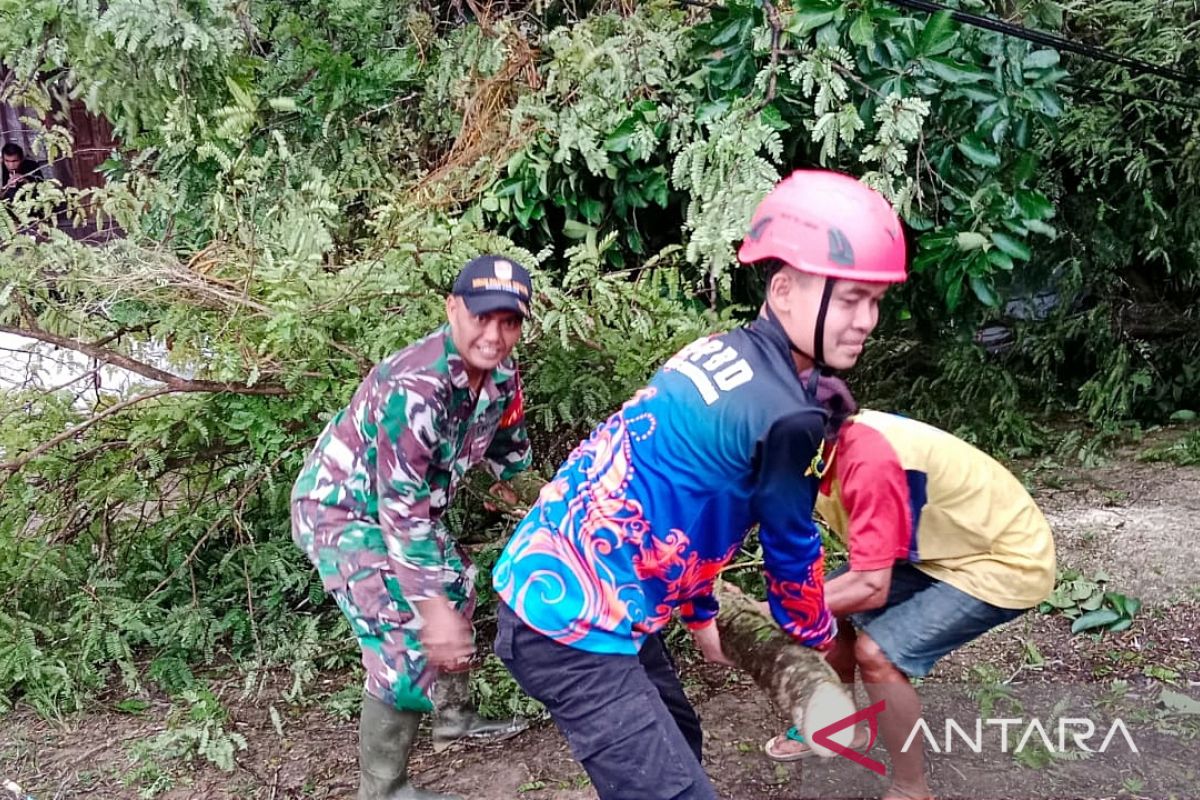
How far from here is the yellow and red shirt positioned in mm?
2811

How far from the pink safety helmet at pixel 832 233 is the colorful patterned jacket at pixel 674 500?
161 mm

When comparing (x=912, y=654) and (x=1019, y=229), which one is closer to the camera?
(x=912, y=654)

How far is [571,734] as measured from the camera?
7.11 ft

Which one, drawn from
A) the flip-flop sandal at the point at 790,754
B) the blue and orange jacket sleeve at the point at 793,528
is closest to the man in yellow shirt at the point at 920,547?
the flip-flop sandal at the point at 790,754

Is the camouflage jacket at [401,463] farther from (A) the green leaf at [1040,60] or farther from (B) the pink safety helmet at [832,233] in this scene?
(A) the green leaf at [1040,60]

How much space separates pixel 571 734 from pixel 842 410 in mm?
964

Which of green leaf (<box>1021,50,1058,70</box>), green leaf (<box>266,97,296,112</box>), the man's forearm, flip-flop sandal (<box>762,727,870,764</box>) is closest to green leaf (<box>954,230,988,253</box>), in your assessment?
green leaf (<box>1021,50,1058,70</box>)

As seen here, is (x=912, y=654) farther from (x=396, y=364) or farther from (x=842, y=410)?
(x=396, y=364)

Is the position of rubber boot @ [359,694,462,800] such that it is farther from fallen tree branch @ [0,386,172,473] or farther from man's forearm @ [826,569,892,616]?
fallen tree branch @ [0,386,172,473]

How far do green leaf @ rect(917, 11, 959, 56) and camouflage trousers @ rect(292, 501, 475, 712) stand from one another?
278 centimetres

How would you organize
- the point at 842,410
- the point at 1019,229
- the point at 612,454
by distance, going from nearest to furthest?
the point at 612,454
the point at 842,410
the point at 1019,229

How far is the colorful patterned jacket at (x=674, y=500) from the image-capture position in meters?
1.97

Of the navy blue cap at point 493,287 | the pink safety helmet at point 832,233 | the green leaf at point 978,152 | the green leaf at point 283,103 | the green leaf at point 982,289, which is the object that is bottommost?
the green leaf at point 982,289

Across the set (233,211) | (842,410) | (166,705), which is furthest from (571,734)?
(233,211)
